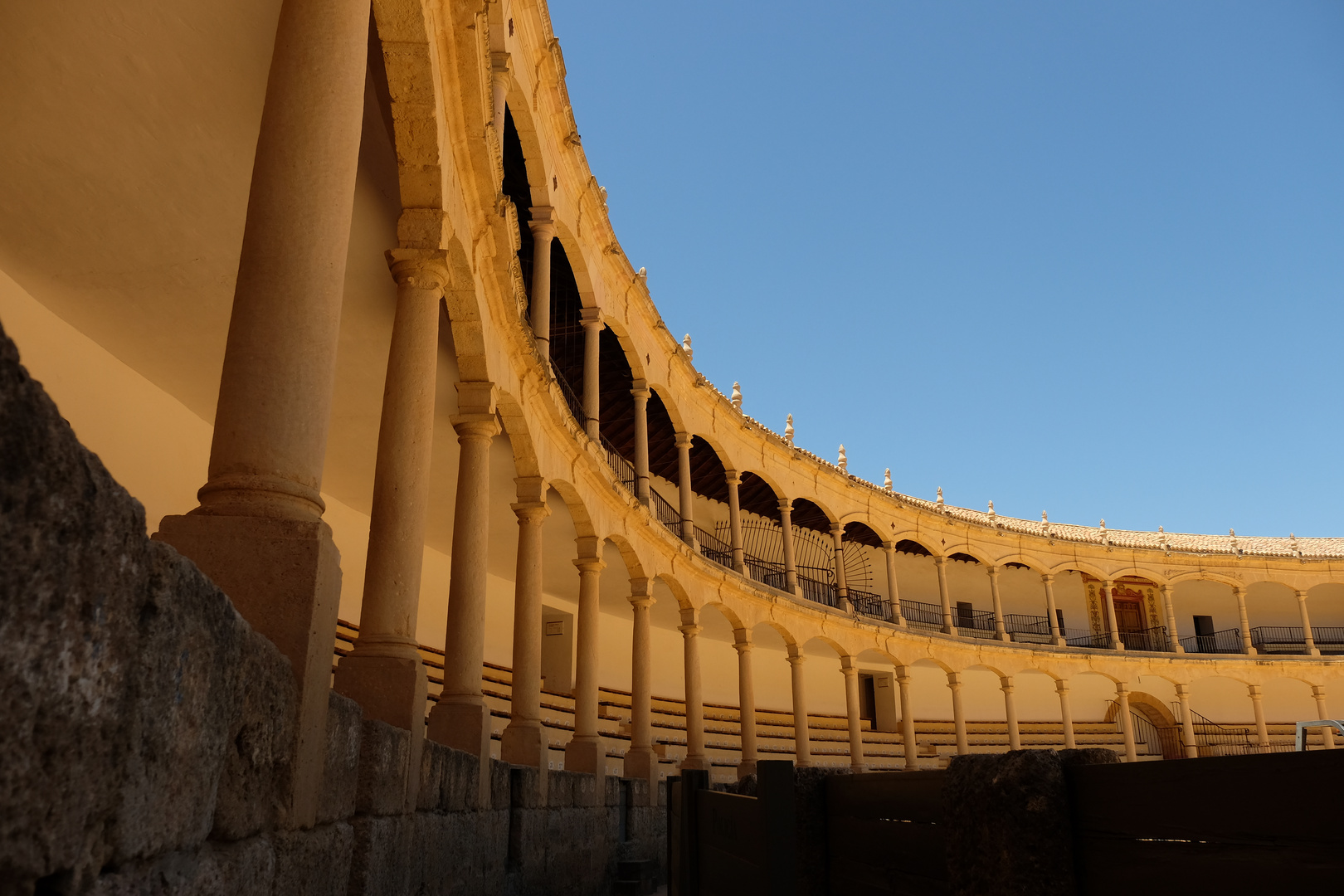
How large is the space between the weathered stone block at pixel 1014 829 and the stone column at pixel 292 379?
1791 mm

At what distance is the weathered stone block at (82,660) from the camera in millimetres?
1190

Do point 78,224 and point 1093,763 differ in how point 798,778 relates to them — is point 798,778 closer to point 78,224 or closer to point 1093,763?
point 1093,763

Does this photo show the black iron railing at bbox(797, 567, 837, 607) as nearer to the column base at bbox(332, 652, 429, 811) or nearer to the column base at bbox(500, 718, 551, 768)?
the column base at bbox(500, 718, 551, 768)

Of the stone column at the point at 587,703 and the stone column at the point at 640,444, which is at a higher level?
the stone column at the point at 640,444

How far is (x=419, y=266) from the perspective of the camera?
6227mm

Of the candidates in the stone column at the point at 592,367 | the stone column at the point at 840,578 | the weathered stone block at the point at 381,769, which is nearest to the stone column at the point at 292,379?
the weathered stone block at the point at 381,769

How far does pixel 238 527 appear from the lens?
3.18 metres

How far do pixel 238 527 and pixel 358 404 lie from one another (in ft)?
28.4

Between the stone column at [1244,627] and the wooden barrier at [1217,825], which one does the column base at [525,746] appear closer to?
the wooden barrier at [1217,825]

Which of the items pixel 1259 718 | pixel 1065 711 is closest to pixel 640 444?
pixel 1065 711

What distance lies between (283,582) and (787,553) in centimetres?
1940

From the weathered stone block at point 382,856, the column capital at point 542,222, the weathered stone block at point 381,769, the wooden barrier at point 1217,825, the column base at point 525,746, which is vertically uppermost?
the column capital at point 542,222

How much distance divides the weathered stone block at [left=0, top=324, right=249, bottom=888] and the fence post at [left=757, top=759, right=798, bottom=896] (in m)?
1.27

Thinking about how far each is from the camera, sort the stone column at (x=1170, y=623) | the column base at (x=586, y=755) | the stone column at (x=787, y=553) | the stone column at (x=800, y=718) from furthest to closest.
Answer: the stone column at (x=1170, y=623) < the stone column at (x=787, y=553) < the stone column at (x=800, y=718) < the column base at (x=586, y=755)
